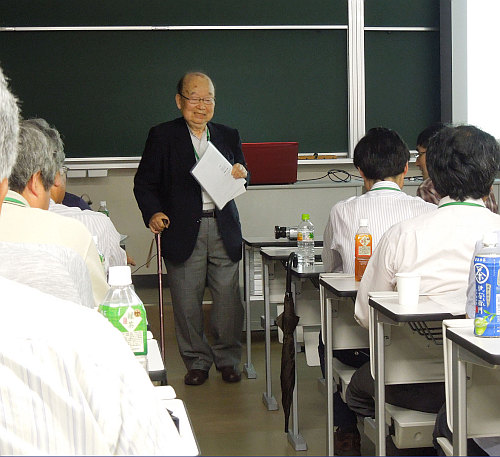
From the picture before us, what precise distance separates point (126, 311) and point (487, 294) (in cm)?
83

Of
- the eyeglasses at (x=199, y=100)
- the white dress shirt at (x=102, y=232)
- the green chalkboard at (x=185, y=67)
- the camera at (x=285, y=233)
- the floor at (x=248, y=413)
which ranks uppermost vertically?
the green chalkboard at (x=185, y=67)

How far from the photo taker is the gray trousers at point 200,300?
4.58m

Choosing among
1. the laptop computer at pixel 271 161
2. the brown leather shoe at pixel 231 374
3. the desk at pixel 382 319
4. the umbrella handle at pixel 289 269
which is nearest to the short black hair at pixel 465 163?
the desk at pixel 382 319

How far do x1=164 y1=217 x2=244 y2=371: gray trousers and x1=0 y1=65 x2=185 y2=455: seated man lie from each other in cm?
357

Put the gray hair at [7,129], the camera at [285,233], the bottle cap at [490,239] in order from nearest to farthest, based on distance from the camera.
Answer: the gray hair at [7,129], the bottle cap at [490,239], the camera at [285,233]

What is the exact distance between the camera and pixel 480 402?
2037 mm

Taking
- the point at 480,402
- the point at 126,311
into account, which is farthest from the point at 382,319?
the point at 126,311

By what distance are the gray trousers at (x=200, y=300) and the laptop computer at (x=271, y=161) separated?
1.25 m

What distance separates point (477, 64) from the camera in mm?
6965

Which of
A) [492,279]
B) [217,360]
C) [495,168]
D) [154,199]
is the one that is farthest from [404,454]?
[154,199]

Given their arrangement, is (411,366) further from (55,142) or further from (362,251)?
(55,142)

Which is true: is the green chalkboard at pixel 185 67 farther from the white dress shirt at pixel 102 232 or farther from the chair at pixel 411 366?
the chair at pixel 411 366

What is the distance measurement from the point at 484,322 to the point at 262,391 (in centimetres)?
266

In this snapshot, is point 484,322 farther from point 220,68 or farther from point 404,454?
point 220,68
